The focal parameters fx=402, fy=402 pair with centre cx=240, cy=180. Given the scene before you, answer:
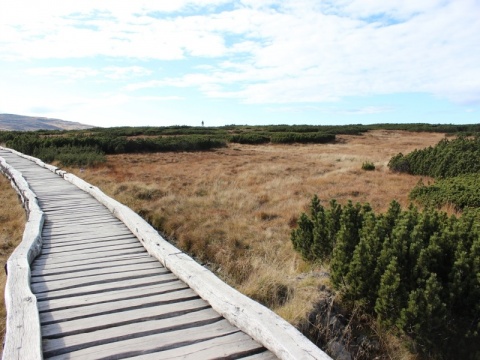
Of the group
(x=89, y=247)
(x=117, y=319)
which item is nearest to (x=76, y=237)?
(x=89, y=247)

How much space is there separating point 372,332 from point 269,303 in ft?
3.68

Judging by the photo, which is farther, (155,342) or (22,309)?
(22,309)

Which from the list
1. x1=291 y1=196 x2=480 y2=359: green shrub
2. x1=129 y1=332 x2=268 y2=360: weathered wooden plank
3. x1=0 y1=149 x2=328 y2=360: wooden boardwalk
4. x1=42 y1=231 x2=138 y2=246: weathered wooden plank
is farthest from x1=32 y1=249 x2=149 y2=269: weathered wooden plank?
x1=291 y1=196 x2=480 y2=359: green shrub

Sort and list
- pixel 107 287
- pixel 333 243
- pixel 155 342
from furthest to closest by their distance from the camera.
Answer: pixel 333 243
pixel 107 287
pixel 155 342

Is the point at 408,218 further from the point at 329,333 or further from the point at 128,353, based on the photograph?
the point at 128,353

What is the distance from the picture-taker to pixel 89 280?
4.49 metres

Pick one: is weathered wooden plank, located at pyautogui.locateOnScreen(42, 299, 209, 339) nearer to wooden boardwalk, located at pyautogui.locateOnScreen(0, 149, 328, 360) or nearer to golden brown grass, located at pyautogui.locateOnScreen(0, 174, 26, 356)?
wooden boardwalk, located at pyautogui.locateOnScreen(0, 149, 328, 360)

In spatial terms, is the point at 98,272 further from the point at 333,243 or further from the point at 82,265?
the point at 333,243

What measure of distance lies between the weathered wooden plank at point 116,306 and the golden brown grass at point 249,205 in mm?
979

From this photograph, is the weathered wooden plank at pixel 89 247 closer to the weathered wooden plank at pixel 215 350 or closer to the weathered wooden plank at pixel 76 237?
the weathered wooden plank at pixel 76 237

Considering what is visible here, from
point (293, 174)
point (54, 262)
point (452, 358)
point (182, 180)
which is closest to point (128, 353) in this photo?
point (54, 262)

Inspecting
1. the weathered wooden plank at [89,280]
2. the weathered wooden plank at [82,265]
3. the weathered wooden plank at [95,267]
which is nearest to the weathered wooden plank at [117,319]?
the weathered wooden plank at [89,280]

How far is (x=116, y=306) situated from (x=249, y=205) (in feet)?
23.6

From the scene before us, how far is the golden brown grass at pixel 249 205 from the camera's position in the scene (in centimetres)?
509
